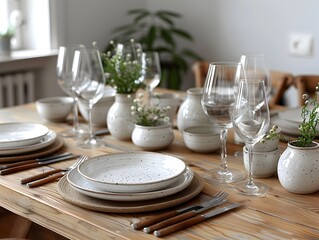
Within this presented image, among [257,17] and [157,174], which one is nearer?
[157,174]

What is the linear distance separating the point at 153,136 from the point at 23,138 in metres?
0.37

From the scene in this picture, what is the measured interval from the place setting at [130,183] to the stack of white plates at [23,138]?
24 centimetres

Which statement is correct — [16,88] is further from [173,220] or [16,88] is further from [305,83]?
[173,220]

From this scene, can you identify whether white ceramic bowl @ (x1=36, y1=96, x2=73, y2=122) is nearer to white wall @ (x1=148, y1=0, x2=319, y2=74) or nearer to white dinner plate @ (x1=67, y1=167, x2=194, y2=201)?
white dinner plate @ (x1=67, y1=167, x2=194, y2=201)

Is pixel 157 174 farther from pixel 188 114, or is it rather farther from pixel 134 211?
pixel 188 114

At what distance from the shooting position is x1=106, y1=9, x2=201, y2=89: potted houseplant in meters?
3.37

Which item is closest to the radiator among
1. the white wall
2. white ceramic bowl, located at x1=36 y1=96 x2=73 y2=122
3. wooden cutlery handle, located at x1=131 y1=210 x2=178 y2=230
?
the white wall

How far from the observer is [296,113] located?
179cm

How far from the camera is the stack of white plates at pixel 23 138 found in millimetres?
1511

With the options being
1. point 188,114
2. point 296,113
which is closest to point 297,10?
point 296,113

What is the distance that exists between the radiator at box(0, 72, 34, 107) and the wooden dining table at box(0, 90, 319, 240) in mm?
1778

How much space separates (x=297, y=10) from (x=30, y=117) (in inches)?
64.2

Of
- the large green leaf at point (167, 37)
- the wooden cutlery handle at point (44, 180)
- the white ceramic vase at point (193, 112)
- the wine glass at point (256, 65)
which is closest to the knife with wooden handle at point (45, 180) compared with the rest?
the wooden cutlery handle at point (44, 180)

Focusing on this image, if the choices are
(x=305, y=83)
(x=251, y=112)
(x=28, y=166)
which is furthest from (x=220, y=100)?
(x=305, y=83)
